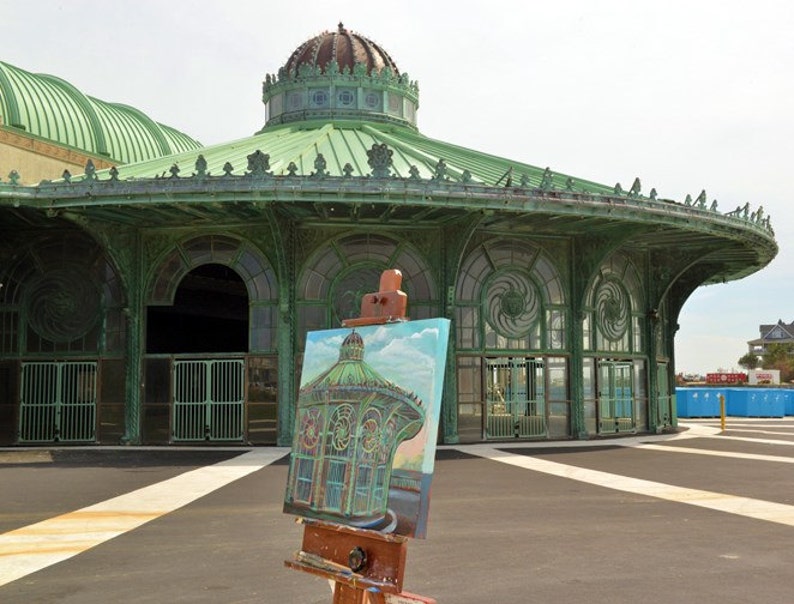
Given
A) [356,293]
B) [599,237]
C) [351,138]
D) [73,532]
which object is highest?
[351,138]

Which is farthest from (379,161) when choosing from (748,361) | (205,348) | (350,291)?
(748,361)

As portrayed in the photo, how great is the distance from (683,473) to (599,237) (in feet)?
33.1

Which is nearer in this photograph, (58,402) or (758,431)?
(58,402)

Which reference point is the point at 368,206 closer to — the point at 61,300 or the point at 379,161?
the point at 379,161

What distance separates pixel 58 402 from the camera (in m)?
24.0

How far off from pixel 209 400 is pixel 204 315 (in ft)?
45.9

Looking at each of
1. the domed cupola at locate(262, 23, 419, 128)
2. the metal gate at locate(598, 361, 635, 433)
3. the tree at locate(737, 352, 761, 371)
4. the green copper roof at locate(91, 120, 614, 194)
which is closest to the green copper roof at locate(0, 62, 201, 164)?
the green copper roof at locate(91, 120, 614, 194)

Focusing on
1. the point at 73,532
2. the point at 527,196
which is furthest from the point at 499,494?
the point at 527,196

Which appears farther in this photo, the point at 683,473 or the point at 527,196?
the point at 527,196

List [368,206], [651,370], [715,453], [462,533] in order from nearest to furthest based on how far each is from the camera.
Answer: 1. [462,533]
2. [715,453]
3. [368,206]
4. [651,370]

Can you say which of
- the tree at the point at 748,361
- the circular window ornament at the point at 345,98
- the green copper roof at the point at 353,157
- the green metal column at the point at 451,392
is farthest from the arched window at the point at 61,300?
the tree at the point at 748,361

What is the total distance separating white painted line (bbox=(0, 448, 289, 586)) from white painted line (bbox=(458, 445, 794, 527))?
6.15 m

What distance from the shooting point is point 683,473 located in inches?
639

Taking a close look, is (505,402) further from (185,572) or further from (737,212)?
(185,572)
